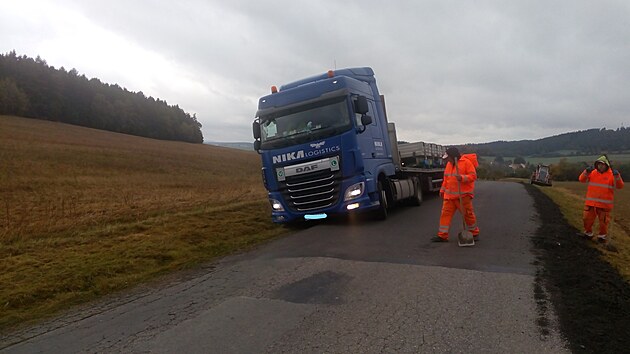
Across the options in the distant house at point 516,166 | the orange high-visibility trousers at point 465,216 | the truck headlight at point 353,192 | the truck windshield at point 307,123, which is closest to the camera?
the orange high-visibility trousers at point 465,216

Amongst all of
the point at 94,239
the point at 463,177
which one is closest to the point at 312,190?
the point at 463,177

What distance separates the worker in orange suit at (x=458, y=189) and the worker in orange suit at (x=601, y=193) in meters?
2.59

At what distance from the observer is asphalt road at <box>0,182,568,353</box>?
12.0ft

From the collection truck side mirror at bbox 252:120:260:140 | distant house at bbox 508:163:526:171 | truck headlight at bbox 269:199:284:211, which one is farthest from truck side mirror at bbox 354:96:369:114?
distant house at bbox 508:163:526:171

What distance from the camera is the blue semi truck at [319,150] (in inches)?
375

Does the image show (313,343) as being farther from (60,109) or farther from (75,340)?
(60,109)

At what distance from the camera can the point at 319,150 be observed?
954cm

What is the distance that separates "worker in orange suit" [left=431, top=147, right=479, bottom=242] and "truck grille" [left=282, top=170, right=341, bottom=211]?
2.60 m

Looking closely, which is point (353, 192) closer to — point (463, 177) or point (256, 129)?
point (463, 177)

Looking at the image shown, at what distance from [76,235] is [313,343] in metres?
8.04

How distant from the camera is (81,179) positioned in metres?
25.3

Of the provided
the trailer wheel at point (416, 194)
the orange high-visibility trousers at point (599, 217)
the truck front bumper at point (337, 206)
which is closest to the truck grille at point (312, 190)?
the truck front bumper at point (337, 206)

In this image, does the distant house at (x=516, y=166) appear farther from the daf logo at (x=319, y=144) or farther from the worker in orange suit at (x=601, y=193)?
the daf logo at (x=319, y=144)

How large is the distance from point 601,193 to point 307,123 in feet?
20.1
